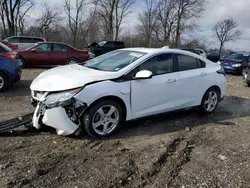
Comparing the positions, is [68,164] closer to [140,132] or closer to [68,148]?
[68,148]

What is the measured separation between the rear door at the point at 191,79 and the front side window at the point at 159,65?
0.26 meters

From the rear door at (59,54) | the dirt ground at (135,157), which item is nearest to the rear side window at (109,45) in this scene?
the rear door at (59,54)

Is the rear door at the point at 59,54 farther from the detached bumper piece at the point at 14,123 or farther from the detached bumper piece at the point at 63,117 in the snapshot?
the detached bumper piece at the point at 63,117

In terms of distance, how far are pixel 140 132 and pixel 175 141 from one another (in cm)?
65

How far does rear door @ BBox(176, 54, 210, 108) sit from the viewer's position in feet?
16.8

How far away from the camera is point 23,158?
3.33 meters

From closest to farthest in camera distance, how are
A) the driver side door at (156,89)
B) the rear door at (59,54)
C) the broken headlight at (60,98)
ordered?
the broken headlight at (60,98) < the driver side door at (156,89) < the rear door at (59,54)

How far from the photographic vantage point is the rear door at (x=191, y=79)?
512 centimetres

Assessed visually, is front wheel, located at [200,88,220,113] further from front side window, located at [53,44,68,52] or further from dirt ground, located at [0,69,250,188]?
front side window, located at [53,44,68,52]

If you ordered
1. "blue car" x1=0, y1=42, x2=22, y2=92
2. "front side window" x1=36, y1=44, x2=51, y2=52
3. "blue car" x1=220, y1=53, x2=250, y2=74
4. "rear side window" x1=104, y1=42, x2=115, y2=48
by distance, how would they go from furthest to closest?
"rear side window" x1=104, y1=42, x2=115, y2=48, "blue car" x1=220, y1=53, x2=250, y2=74, "front side window" x1=36, y1=44, x2=51, y2=52, "blue car" x1=0, y1=42, x2=22, y2=92

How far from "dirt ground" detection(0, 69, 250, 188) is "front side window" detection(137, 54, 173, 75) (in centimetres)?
106

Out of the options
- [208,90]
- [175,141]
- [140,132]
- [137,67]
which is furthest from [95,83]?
[208,90]

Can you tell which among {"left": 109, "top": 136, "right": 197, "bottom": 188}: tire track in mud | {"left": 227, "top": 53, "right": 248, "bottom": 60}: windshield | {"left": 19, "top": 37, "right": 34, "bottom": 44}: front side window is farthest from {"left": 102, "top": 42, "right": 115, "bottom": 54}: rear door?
{"left": 109, "top": 136, "right": 197, "bottom": 188}: tire track in mud

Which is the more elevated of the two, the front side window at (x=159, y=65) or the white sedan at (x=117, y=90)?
the front side window at (x=159, y=65)
